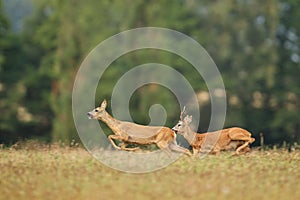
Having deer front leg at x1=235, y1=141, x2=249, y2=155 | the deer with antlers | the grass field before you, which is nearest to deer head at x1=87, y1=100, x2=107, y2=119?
the deer with antlers

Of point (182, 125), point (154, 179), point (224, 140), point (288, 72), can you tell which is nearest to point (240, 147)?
point (224, 140)

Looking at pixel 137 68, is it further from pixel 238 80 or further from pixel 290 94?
pixel 290 94

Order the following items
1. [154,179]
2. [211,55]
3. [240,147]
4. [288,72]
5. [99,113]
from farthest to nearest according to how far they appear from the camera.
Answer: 1. [288,72]
2. [211,55]
3. [99,113]
4. [240,147]
5. [154,179]

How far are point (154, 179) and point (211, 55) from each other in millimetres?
30001

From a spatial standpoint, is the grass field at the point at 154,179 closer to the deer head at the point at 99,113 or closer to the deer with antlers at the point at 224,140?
the deer with antlers at the point at 224,140

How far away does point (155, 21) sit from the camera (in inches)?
1635

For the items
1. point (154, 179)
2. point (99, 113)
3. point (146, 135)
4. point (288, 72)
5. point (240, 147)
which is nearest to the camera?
point (154, 179)

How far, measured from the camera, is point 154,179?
1177 cm

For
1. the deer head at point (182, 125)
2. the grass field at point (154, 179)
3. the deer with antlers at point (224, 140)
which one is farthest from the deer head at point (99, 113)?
the grass field at point (154, 179)

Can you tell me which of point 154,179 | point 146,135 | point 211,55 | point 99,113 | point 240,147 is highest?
point 211,55

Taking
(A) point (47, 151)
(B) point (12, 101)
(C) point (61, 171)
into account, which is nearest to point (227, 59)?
(B) point (12, 101)

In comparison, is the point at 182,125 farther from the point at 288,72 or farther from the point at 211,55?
the point at 288,72

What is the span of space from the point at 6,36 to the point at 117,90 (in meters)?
12.1

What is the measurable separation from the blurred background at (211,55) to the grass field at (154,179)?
2551 centimetres
